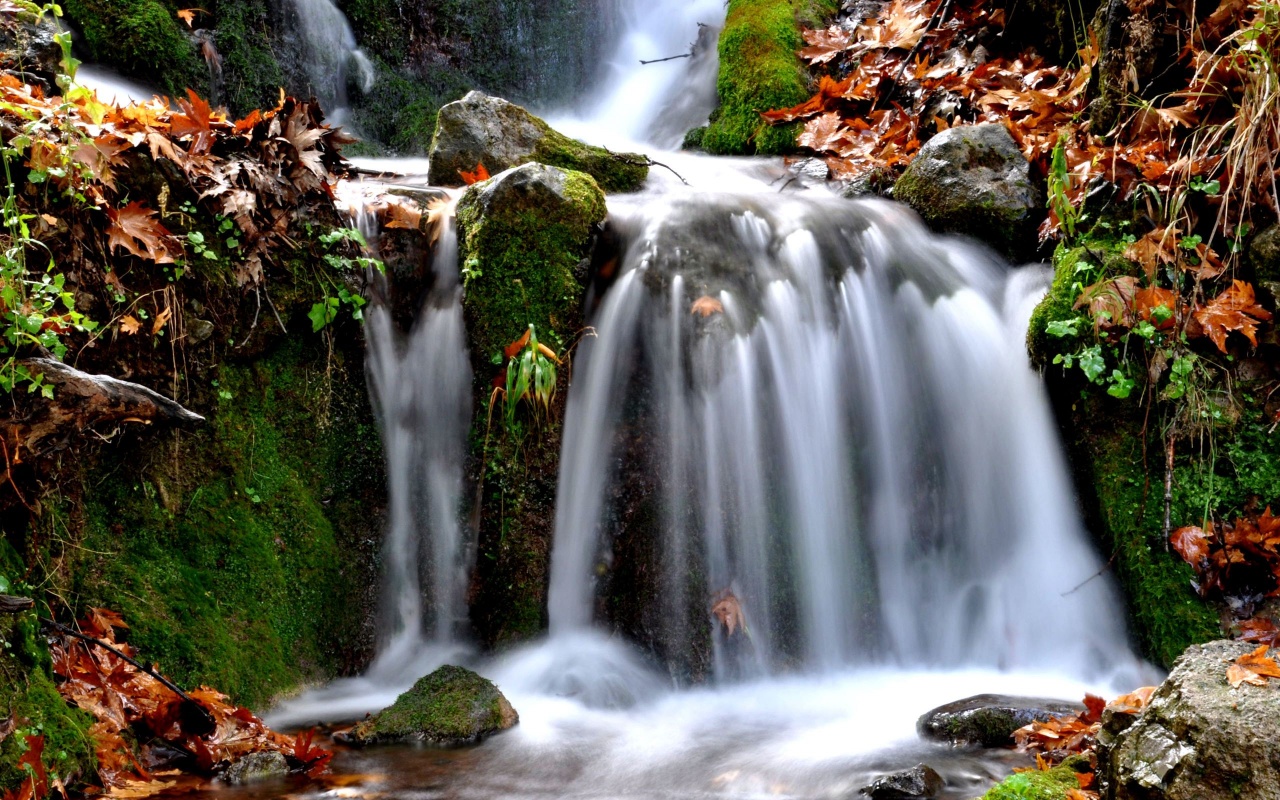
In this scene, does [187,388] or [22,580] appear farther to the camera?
[187,388]

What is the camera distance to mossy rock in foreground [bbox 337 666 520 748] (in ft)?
11.4

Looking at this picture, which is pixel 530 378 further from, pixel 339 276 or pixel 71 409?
pixel 71 409

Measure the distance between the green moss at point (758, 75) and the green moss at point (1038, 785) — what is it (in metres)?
6.00

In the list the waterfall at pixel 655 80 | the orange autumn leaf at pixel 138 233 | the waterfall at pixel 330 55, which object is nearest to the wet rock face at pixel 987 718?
the orange autumn leaf at pixel 138 233

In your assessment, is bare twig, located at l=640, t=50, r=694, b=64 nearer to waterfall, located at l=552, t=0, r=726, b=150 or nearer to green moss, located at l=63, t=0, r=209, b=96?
waterfall, located at l=552, t=0, r=726, b=150

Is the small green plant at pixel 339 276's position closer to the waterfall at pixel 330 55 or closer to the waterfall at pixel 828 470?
the waterfall at pixel 828 470

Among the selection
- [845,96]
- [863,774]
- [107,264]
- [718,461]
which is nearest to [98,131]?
[107,264]

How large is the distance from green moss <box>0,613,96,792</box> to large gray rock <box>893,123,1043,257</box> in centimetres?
499

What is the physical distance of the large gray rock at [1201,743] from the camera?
6.70ft

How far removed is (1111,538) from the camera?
4.42 m

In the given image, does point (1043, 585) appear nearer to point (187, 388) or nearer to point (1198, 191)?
point (1198, 191)

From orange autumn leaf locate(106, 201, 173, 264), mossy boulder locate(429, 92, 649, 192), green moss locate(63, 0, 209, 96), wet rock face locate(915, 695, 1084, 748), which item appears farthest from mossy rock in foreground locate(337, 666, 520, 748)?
green moss locate(63, 0, 209, 96)

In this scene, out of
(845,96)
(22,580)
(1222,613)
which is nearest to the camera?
(22,580)

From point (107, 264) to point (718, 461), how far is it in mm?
2769
